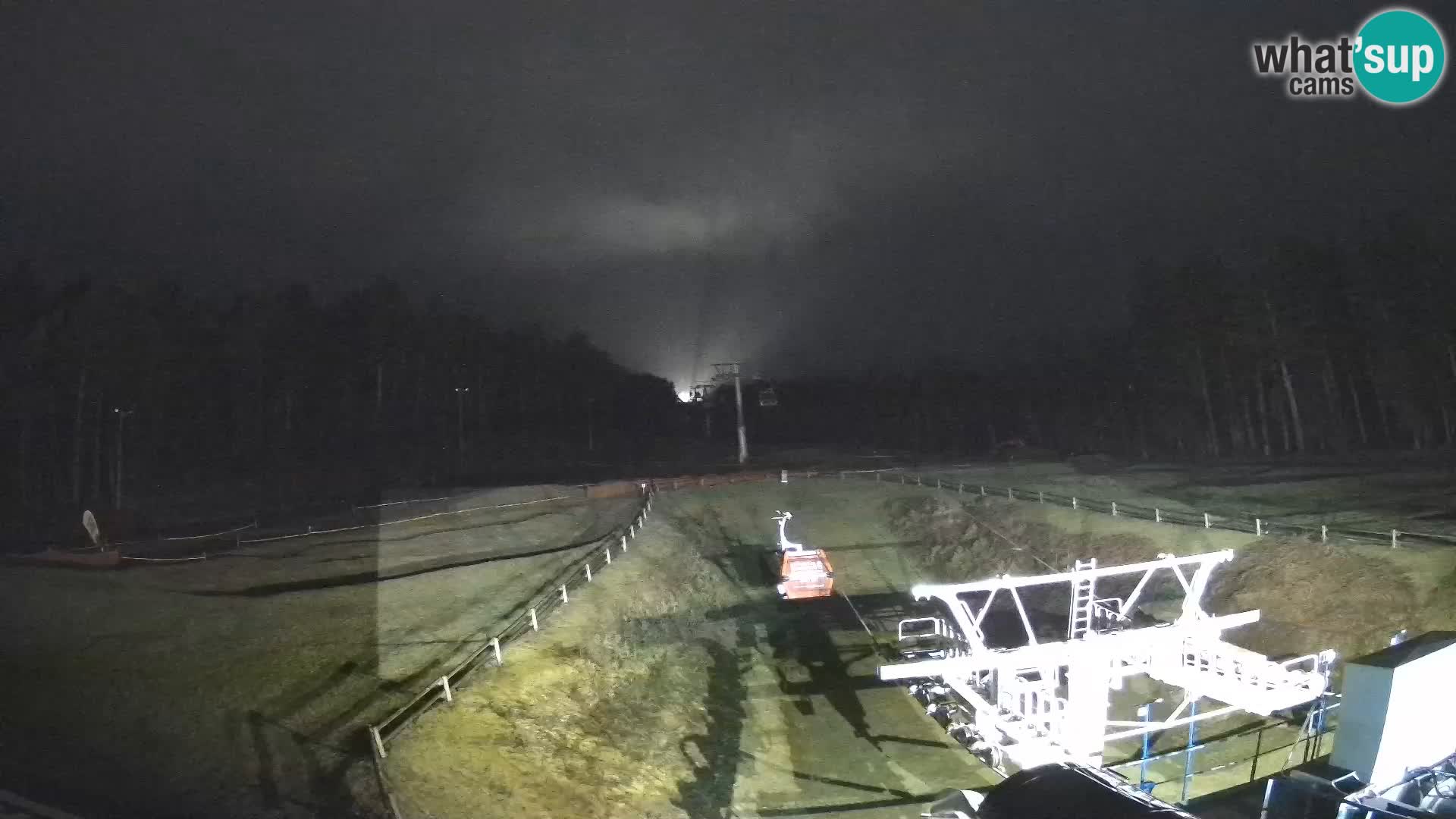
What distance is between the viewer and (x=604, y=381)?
137 m

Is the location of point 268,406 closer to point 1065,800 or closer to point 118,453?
point 118,453

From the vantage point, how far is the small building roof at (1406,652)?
669cm

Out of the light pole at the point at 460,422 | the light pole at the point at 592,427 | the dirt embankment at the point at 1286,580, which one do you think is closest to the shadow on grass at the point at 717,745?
the dirt embankment at the point at 1286,580

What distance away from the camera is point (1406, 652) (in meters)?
6.95

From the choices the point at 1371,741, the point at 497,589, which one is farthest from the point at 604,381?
the point at 1371,741

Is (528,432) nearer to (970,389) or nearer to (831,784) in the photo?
(970,389)

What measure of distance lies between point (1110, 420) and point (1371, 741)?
11277cm

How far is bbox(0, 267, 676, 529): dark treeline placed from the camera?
55.4 m

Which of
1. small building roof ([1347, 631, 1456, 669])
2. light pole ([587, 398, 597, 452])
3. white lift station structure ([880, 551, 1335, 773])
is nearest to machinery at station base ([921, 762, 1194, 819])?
small building roof ([1347, 631, 1456, 669])

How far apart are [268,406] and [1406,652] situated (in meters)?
84.1

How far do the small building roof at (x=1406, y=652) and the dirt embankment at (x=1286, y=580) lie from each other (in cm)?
1501

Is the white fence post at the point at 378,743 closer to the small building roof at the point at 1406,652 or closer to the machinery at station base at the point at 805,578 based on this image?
the small building roof at the point at 1406,652

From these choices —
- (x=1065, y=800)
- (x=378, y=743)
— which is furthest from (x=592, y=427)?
(x=1065, y=800)

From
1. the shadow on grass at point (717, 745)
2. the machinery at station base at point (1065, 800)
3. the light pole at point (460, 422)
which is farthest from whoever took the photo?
the light pole at point (460, 422)
